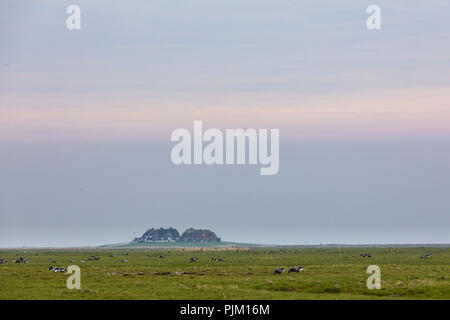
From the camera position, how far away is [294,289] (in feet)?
170

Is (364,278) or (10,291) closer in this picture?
(10,291)
